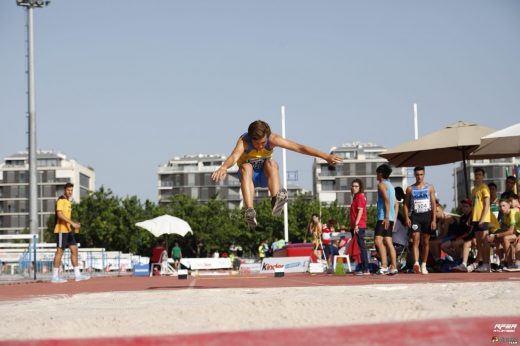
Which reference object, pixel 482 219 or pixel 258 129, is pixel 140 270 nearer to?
pixel 482 219

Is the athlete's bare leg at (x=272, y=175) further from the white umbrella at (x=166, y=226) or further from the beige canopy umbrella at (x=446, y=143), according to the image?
the white umbrella at (x=166, y=226)

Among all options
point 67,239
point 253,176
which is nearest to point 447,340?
point 253,176

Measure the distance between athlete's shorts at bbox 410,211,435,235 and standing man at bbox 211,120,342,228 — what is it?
157 inches

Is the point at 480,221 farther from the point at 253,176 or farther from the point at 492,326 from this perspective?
the point at 492,326

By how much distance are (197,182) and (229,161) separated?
13797 centimetres

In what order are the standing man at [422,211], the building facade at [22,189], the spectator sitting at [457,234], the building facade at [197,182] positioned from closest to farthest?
the standing man at [422,211] → the spectator sitting at [457,234] → the building facade at [22,189] → the building facade at [197,182]

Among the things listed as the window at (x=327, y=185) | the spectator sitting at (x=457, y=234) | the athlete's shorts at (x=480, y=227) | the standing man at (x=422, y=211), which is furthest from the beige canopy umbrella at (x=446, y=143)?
the window at (x=327, y=185)

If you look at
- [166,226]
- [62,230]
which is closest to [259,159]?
[62,230]

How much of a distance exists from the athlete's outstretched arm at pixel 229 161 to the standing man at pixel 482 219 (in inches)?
209

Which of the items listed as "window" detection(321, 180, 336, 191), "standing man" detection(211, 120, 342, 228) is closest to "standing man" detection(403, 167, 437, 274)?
"standing man" detection(211, 120, 342, 228)

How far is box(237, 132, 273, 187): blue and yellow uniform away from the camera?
30.9 feet

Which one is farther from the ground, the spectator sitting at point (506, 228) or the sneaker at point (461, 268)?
the spectator sitting at point (506, 228)

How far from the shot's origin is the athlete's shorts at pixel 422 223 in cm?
1320

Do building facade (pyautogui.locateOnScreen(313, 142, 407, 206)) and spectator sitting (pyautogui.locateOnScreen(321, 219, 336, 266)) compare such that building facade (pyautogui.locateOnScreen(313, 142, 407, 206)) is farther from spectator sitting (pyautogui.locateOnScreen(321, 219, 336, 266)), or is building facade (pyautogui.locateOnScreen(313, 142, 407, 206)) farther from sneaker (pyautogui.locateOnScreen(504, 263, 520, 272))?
sneaker (pyautogui.locateOnScreen(504, 263, 520, 272))
